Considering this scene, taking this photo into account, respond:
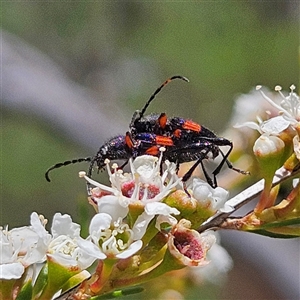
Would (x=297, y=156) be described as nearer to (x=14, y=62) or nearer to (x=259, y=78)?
(x=14, y=62)

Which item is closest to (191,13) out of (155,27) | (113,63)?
(155,27)

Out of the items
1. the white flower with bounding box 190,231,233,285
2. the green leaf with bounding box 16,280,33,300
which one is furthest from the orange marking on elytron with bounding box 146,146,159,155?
the white flower with bounding box 190,231,233,285

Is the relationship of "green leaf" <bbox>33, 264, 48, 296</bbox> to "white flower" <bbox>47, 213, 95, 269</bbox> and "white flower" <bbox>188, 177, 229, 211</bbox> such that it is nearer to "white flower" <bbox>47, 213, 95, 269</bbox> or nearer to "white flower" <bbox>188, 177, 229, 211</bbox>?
"white flower" <bbox>47, 213, 95, 269</bbox>

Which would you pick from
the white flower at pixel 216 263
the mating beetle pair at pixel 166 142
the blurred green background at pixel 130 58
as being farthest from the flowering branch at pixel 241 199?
the blurred green background at pixel 130 58

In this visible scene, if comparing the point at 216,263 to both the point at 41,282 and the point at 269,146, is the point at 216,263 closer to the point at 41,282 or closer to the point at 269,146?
the point at 269,146

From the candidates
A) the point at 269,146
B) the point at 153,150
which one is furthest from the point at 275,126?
the point at 153,150
